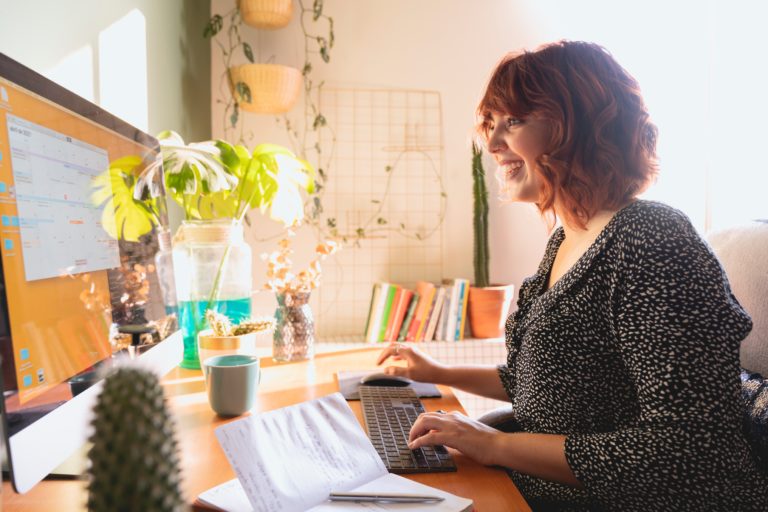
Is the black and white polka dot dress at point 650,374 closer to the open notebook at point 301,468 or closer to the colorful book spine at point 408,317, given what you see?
the open notebook at point 301,468

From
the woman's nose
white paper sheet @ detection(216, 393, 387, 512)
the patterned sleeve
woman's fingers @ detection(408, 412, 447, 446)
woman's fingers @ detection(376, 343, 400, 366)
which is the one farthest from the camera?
woman's fingers @ detection(376, 343, 400, 366)

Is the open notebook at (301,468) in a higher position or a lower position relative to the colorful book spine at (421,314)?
higher

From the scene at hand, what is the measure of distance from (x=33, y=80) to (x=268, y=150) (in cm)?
108

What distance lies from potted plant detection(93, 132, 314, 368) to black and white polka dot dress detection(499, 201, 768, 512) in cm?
82

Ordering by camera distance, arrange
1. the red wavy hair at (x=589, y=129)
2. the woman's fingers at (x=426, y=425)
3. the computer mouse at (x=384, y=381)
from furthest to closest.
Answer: the computer mouse at (x=384, y=381), the red wavy hair at (x=589, y=129), the woman's fingers at (x=426, y=425)

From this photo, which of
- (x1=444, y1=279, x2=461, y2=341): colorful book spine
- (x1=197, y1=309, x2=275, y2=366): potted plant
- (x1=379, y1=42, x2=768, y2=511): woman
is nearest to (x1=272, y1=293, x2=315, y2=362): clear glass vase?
(x1=197, y1=309, x2=275, y2=366): potted plant

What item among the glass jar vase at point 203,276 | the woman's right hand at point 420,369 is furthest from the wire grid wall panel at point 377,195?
the woman's right hand at point 420,369

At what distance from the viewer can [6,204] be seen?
60 centimetres

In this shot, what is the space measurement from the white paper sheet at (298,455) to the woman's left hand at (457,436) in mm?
106

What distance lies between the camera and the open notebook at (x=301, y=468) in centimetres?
73

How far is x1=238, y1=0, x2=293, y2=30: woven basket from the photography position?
249 cm

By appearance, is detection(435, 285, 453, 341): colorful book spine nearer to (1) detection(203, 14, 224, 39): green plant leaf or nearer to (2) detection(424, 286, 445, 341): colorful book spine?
(2) detection(424, 286, 445, 341): colorful book spine

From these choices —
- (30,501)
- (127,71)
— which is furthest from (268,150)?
(30,501)

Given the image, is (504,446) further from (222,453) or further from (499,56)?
(499,56)
